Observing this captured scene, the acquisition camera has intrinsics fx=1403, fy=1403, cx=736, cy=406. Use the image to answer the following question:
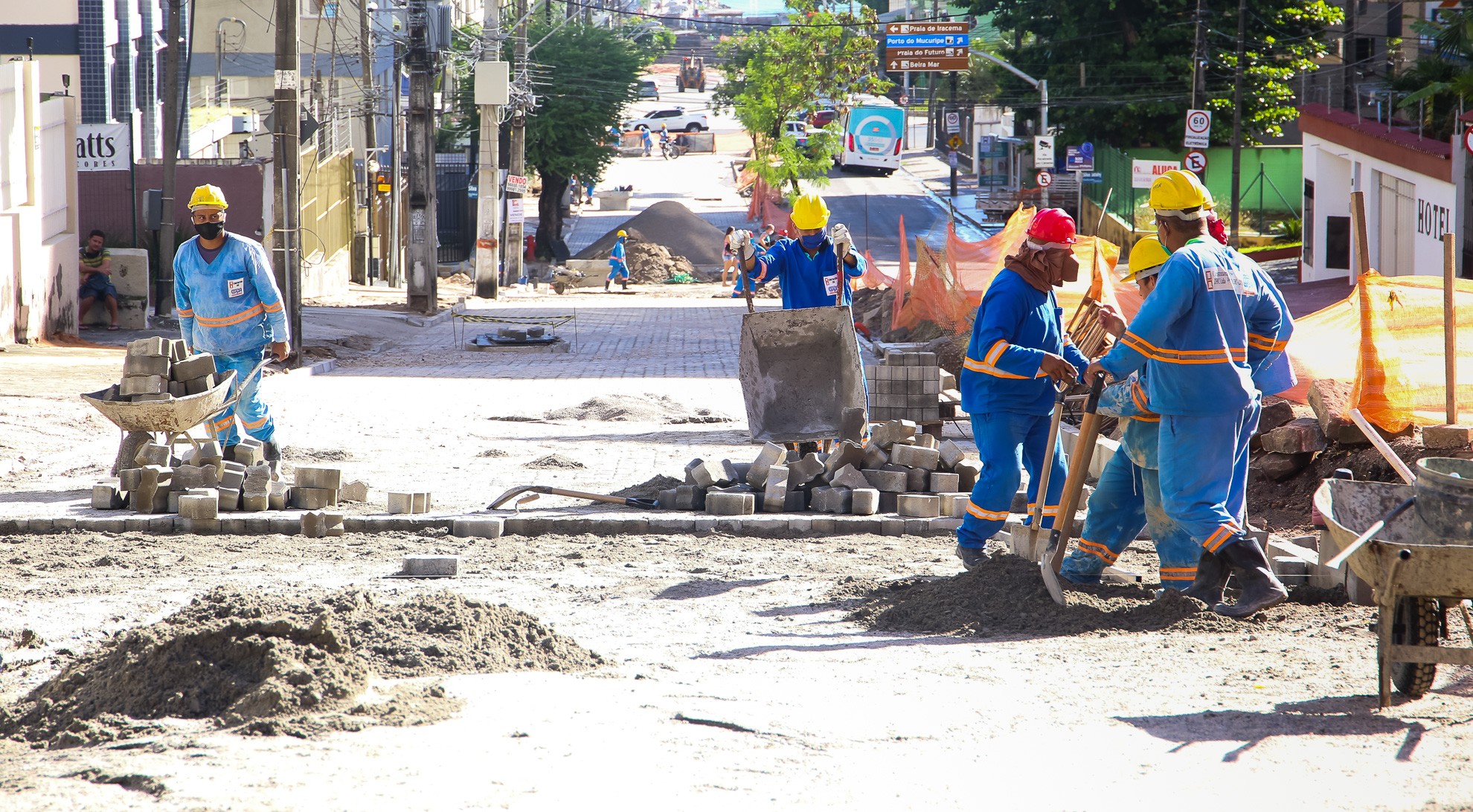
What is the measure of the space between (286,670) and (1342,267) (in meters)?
27.1

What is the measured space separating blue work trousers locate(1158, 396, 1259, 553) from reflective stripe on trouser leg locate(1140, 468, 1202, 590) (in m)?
0.27

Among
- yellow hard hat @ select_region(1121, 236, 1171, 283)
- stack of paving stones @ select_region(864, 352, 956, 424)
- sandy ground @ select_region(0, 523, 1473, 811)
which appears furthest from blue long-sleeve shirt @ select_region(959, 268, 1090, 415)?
stack of paving stones @ select_region(864, 352, 956, 424)

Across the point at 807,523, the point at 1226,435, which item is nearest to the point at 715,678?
the point at 1226,435

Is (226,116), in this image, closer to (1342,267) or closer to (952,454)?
(1342,267)

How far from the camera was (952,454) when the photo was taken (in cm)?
833

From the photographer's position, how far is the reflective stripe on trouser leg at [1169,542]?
5.77 metres

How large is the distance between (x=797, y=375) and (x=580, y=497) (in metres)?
2.17

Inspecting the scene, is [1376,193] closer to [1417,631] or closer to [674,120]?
[1417,631]

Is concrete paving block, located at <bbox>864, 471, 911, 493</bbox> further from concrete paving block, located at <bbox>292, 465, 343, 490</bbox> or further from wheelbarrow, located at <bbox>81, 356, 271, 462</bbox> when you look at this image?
wheelbarrow, located at <bbox>81, 356, 271, 462</bbox>

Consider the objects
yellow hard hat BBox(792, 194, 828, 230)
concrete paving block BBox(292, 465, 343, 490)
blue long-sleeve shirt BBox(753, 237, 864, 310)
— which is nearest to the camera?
concrete paving block BBox(292, 465, 343, 490)

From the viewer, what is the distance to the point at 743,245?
8.52 metres

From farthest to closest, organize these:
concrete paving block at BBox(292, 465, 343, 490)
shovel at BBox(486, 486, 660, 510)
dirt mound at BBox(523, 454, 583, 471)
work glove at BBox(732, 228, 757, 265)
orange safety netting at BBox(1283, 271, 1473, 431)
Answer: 1. dirt mound at BBox(523, 454, 583, 471)
2. work glove at BBox(732, 228, 757, 265)
3. orange safety netting at BBox(1283, 271, 1473, 431)
4. shovel at BBox(486, 486, 660, 510)
5. concrete paving block at BBox(292, 465, 343, 490)

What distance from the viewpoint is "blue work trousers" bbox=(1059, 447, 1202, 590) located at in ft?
19.0

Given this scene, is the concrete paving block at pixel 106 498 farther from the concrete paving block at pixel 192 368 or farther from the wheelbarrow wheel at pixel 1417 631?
the wheelbarrow wheel at pixel 1417 631
